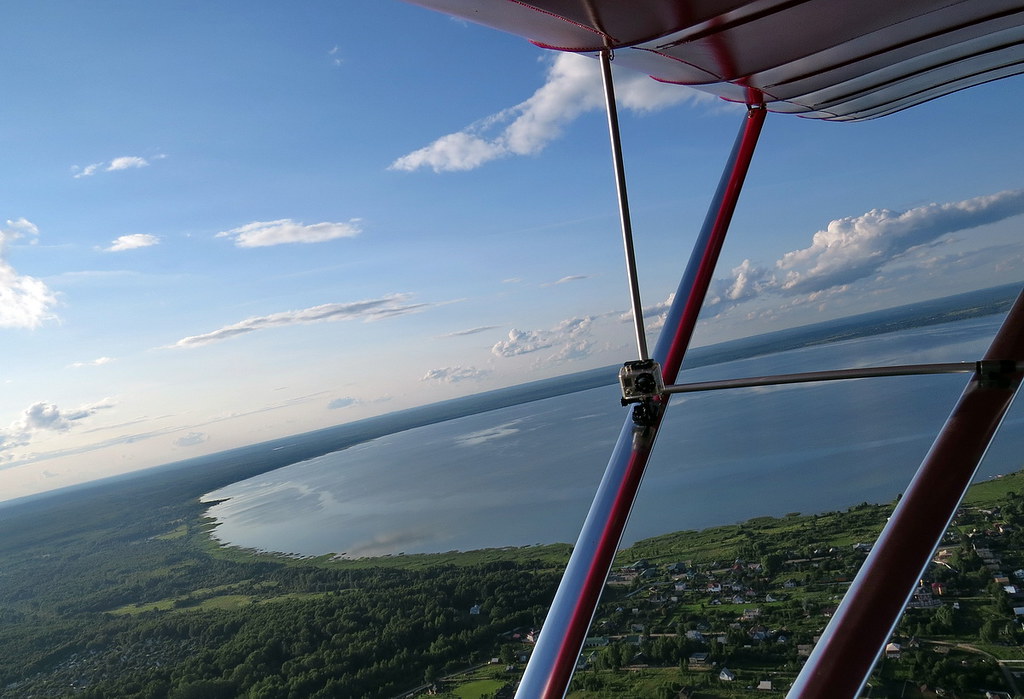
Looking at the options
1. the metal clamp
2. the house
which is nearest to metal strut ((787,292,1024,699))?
the metal clamp

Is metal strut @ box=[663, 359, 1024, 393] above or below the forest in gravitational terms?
above

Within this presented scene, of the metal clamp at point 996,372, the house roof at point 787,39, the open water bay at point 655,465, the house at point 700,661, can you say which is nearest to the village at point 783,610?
the house at point 700,661

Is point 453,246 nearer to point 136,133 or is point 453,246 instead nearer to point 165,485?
point 136,133

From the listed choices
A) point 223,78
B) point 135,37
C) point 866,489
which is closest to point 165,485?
point 223,78

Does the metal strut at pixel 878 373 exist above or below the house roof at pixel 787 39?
below

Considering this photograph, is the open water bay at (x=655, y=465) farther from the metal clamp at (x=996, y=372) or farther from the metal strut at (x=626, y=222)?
the metal strut at (x=626, y=222)

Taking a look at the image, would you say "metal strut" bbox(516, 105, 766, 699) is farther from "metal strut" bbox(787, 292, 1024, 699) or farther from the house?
the house

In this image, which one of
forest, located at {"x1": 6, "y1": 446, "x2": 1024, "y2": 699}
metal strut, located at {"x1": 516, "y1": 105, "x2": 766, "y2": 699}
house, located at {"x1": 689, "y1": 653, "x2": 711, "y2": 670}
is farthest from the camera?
house, located at {"x1": 689, "y1": 653, "x2": 711, "y2": 670}
